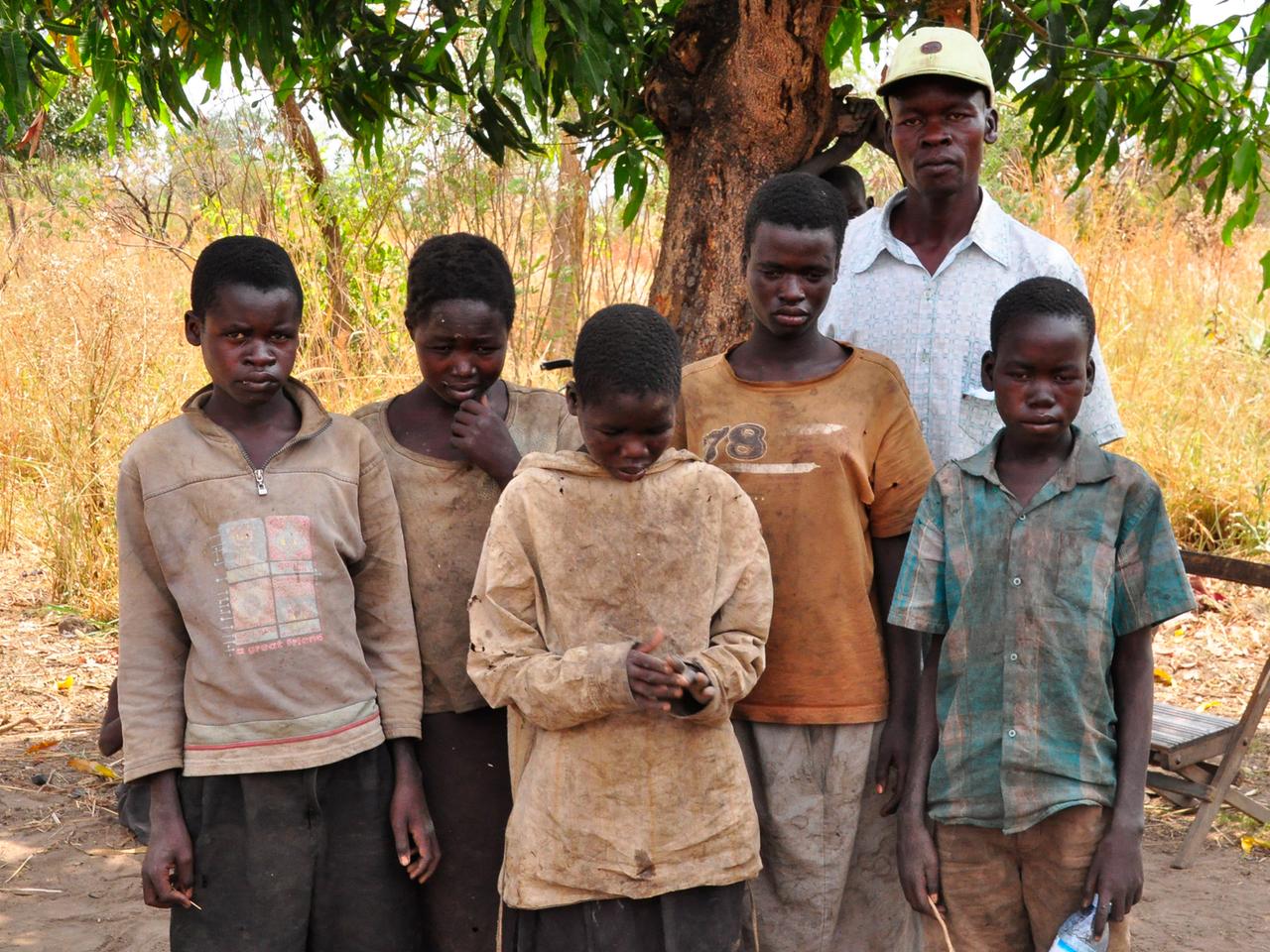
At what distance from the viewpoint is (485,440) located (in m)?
2.15

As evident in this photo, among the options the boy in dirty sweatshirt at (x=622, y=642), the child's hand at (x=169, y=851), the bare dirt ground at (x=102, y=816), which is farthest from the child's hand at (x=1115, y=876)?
the bare dirt ground at (x=102, y=816)

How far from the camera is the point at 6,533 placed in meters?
6.31

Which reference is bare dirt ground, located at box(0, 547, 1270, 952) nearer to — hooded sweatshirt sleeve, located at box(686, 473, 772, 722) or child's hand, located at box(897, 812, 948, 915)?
child's hand, located at box(897, 812, 948, 915)

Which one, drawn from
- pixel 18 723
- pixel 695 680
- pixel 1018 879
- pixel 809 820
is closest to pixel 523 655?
pixel 695 680

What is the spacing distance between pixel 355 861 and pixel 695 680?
2.34 ft

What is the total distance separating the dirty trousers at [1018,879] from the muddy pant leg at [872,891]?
8.4 inches

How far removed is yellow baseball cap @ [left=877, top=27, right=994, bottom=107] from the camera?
2.30m

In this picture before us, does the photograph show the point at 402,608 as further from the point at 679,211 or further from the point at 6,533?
the point at 6,533

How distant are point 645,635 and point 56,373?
14.6 feet

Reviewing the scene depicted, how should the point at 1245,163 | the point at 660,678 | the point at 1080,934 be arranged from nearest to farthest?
1. the point at 660,678
2. the point at 1080,934
3. the point at 1245,163

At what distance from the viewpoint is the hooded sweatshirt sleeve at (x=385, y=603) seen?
213 centimetres

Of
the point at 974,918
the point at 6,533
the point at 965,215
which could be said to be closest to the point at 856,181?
the point at 965,215

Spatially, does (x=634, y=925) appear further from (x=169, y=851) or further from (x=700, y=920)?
(x=169, y=851)

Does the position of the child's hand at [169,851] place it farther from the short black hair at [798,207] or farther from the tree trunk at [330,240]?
the tree trunk at [330,240]
